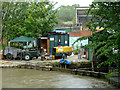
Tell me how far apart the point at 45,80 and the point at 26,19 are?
10870 mm

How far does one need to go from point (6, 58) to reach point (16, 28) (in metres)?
4.07

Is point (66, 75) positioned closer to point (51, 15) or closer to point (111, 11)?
point (111, 11)

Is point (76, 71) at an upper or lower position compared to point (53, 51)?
lower

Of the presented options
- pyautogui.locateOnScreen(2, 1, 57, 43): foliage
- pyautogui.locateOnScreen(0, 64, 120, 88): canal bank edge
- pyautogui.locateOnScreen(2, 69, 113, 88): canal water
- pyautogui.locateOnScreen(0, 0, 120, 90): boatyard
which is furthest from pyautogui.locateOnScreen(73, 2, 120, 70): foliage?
pyautogui.locateOnScreen(2, 1, 57, 43): foliage

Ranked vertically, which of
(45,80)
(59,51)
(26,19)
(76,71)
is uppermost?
(26,19)

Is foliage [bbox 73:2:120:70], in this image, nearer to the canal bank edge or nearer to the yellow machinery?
the canal bank edge

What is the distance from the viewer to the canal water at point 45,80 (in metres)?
13.7

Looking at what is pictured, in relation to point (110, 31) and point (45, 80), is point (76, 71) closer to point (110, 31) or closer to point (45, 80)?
point (45, 80)

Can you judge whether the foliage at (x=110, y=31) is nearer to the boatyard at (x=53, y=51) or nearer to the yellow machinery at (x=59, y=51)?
the boatyard at (x=53, y=51)

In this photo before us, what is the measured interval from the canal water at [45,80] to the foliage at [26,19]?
7.20 m

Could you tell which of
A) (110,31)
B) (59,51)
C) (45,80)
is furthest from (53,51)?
(110,31)

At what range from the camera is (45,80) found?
15352 millimetres

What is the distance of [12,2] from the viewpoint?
24.8 meters

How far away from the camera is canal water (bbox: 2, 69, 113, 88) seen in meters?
13.7
